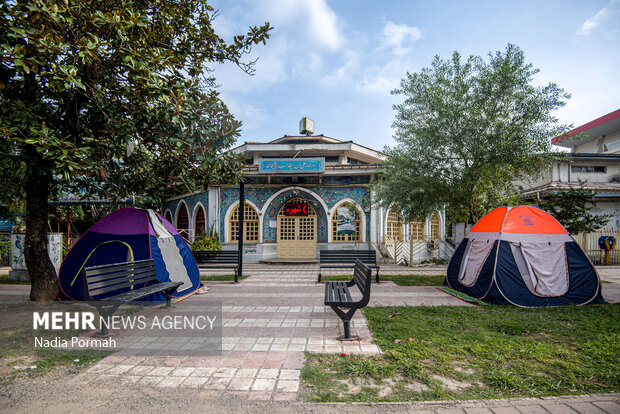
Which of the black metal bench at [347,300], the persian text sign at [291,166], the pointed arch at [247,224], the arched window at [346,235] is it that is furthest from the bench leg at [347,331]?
the pointed arch at [247,224]

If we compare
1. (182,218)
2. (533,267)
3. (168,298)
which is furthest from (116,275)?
(182,218)

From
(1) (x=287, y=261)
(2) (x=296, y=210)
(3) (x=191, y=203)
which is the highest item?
(3) (x=191, y=203)

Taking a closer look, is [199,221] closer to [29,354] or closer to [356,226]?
[356,226]

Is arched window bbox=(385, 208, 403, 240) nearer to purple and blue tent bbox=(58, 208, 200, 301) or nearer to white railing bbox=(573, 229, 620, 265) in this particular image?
white railing bbox=(573, 229, 620, 265)

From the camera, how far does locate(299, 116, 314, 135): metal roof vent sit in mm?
23431

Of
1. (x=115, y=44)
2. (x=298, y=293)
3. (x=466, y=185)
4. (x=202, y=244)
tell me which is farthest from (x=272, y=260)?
(x=115, y=44)

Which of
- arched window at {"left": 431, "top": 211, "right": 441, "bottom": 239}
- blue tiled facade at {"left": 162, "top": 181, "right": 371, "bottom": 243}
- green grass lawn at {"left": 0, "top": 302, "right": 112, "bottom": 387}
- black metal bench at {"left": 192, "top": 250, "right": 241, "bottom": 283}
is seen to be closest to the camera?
green grass lawn at {"left": 0, "top": 302, "right": 112, "bottom": 387}

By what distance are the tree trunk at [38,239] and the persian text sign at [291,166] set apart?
34.7 ft

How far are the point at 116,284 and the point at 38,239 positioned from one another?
2521 millimetres

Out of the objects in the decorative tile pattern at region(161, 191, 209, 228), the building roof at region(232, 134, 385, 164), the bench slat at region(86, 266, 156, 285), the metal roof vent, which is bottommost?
the bench slat at region(86, 266, 156, 285)

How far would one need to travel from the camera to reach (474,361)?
3.85 m

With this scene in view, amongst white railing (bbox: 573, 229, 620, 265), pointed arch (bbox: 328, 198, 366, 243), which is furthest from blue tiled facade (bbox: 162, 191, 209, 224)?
white railing (bbox: 573, 229, 620, 265)

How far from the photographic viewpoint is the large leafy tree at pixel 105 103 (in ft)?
15.2

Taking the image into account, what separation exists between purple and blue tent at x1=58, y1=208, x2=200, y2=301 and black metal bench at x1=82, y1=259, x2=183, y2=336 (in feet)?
1.38
